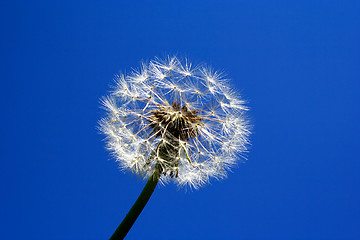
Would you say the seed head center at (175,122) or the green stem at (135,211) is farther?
the seed head center at (175,122)

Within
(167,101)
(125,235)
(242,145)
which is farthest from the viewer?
(242,145)

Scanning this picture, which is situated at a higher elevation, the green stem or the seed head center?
the seed head center

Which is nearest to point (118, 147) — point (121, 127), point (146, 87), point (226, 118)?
point (121, 127)

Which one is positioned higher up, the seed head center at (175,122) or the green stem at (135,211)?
the seed head center at (175,122)

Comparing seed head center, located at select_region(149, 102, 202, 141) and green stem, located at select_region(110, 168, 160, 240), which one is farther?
seed head center, located at select_region(149, 102, 202, 141)

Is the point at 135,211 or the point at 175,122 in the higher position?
the point at 175,122

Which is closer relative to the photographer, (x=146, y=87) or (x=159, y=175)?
(x=159, y=175)

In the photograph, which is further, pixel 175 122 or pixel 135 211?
pixel 175 122

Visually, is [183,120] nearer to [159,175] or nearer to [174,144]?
[174,144]
